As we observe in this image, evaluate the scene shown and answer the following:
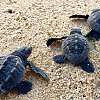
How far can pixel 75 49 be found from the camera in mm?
2658

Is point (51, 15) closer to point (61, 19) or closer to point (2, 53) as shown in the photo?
point (61, 19)

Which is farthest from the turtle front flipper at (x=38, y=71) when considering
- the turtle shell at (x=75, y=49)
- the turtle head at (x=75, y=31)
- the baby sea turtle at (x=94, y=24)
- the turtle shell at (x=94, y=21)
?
the turtle shell at (x=94, y=21)

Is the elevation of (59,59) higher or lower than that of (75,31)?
lower

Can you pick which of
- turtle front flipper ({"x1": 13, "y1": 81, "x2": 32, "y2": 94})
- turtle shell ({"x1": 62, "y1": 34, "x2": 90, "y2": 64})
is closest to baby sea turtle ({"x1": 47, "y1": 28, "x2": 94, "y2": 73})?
turtle shell ({"x1": 62, "y1": 34, "x2": 90, "y2": 64})

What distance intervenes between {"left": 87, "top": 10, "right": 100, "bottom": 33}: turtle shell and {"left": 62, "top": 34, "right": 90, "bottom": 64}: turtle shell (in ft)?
1.30

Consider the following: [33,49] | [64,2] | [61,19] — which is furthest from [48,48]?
[64,2]

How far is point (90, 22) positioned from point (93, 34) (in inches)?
6.5

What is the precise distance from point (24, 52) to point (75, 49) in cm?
46

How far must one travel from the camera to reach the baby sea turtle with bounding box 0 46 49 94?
2.32 meters

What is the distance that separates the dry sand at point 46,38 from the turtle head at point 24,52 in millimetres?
112

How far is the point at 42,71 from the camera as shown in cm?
263

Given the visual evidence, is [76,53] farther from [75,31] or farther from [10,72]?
[10,72]

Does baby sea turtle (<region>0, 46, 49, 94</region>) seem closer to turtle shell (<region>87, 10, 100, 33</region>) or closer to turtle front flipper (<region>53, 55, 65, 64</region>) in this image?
turtle front flipper (<region>53, 55, 65, 64</region>)

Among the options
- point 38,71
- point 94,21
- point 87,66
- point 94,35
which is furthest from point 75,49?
point 94,21
